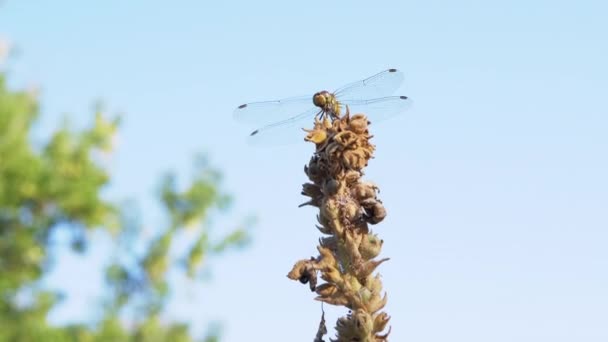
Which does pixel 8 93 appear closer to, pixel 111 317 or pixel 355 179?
pixel 111 317

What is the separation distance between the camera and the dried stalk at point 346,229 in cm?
210

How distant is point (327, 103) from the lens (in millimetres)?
3445

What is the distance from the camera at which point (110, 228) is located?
15.5 m

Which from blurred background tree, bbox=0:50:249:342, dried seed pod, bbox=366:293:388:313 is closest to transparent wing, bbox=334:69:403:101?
dried seed pod, bbox=366:293:388:313

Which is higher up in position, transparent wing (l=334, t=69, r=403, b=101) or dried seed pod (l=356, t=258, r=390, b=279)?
transparent wing (l=334, t=69, r=403, b=101)

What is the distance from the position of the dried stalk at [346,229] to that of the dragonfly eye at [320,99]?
1.03 metres

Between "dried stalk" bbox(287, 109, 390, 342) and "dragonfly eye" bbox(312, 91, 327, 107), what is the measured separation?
40.6 inches

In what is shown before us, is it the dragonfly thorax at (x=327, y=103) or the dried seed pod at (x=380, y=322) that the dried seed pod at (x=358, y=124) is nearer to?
the dried seed pod at (x=380, y=322)

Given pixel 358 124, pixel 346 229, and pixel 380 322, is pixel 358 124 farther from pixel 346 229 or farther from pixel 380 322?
pixel 380 322

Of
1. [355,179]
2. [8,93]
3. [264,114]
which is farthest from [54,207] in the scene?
[355,179]

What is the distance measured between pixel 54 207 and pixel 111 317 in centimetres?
249

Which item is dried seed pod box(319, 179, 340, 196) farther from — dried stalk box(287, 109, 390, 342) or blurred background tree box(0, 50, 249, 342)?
blurred background tree box(0, 50, 249, 342)

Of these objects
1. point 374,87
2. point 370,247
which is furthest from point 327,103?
point 370,247

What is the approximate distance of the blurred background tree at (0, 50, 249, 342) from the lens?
47.6ft
